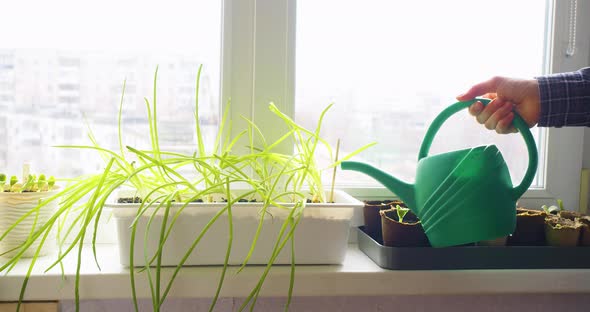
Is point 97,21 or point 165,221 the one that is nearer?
point 165,221

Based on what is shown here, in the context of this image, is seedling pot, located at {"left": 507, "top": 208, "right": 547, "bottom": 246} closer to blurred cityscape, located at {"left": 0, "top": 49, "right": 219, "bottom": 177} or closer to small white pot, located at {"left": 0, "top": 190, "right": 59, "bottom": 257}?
blurred cityscape, located at {"left": 0, "top": 49, "right": 219, "bottom": 177}

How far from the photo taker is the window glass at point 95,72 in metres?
0.99

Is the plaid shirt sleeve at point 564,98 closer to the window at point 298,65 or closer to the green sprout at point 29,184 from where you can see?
the window at point 298,65

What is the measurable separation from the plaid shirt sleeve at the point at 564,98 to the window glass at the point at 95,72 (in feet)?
1.93

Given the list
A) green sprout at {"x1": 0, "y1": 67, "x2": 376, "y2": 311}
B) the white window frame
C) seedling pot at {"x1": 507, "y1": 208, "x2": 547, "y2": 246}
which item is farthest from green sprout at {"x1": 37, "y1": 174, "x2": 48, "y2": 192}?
seedling pot at {"x1": 507, "y1": 208, "x2": 547, "y2": 246}

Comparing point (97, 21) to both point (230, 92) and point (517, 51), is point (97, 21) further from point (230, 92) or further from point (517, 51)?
point (517, 51)

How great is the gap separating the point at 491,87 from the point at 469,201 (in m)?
0.20

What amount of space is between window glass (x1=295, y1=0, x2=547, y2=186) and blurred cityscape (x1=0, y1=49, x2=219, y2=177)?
0.24 m

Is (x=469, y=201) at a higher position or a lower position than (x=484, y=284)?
higher

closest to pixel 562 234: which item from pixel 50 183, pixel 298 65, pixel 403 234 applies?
pixel 403 234

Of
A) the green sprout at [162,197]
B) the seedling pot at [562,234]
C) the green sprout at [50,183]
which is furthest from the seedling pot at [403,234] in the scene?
the green sprout at [50,183]

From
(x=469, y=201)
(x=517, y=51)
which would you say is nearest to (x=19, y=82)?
(x=469, y=201)

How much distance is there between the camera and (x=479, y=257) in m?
0.86

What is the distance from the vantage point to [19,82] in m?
0.99
